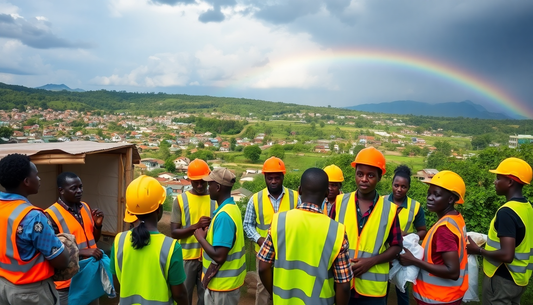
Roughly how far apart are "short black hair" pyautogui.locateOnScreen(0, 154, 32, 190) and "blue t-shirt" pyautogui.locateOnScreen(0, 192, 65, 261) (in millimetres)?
86

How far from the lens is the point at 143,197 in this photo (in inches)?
90.7

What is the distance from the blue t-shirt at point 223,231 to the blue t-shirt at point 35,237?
1.12 metres

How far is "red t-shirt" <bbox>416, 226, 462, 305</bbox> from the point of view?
2.50m

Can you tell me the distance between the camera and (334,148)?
56781mm

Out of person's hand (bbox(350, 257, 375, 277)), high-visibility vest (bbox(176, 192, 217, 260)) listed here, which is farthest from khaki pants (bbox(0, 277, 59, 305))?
person's hand (bbox(350, 257, 375, 277))

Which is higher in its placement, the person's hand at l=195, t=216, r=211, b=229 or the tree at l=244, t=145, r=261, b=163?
the person's hand at l=195, t=216, r=211, b=229

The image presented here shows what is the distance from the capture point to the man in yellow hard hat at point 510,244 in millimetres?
3035

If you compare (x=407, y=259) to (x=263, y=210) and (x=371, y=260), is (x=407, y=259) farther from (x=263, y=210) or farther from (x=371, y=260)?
(x=263, y=210)

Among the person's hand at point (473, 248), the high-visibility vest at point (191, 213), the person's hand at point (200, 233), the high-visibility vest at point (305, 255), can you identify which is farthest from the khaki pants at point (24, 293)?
the person's hand at point (473, 248)

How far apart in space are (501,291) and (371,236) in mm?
1719

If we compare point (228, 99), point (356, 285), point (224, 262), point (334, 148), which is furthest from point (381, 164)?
point (228, 99)

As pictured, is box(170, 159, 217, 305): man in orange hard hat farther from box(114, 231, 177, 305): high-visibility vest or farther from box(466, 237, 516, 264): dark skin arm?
box(466, 237, 516, 264): dark skin arm

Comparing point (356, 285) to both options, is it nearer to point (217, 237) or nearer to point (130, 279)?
point (217, 237)

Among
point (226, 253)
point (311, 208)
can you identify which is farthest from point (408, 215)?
point (226, 253)
